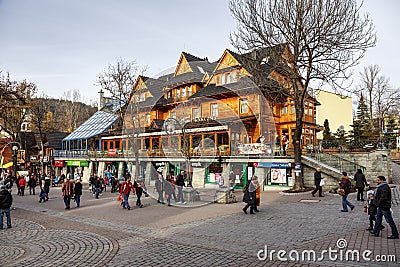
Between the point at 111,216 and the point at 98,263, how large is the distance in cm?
692

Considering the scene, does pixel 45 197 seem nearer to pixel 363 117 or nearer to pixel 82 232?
pixel 82 232

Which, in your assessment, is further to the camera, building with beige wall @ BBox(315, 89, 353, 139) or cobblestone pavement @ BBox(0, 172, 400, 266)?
building with beige wall @ BBox(315, 89, 353, 139)

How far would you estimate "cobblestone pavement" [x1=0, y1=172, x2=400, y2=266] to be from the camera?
767 cm

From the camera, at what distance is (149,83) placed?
132 ft

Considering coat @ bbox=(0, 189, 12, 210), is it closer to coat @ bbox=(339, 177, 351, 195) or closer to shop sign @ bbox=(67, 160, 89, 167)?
coat @ bbox=(339, 177, 351, 195)

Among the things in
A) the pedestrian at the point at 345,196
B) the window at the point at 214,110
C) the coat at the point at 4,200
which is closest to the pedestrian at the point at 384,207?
the pedestrian at the point at 345,196

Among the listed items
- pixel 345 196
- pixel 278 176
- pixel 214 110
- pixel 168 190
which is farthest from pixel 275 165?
pixel 214 110

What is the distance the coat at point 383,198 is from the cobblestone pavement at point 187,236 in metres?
0.90

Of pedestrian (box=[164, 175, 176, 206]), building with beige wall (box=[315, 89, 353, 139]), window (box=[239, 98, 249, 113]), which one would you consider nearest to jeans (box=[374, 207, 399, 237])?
pedestrian (box=[164, 175, 176, 206])

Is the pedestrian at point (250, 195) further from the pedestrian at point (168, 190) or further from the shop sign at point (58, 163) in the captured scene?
the shop sign at point (58, 163)

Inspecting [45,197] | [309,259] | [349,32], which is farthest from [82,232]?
[349,32]

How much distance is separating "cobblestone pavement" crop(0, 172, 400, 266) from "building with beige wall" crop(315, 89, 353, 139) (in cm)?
3403

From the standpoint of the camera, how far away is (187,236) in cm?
986

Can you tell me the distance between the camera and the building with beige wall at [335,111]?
4703 centimetres
